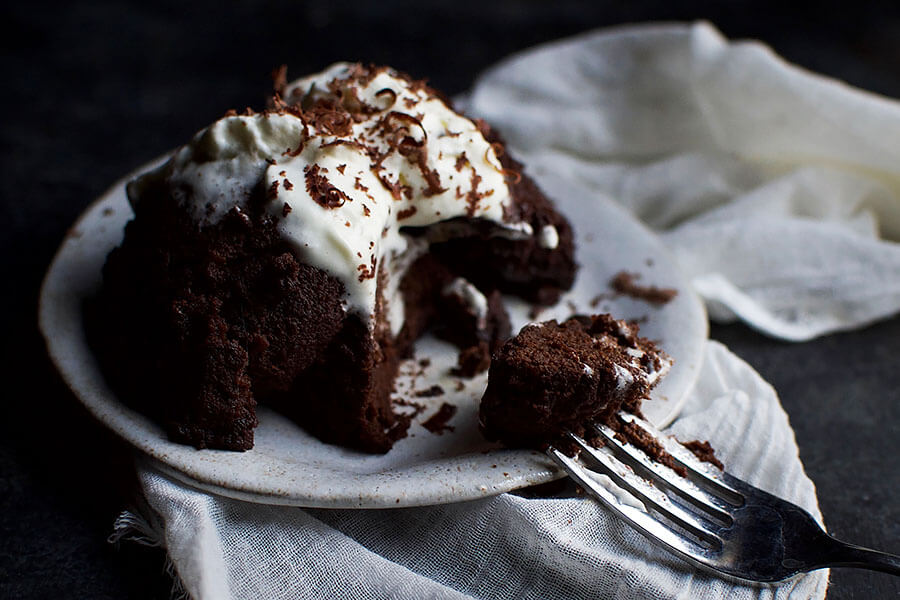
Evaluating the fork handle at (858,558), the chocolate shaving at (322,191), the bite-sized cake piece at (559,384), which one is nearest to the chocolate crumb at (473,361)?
the bite-sized cake piece at (559,384)

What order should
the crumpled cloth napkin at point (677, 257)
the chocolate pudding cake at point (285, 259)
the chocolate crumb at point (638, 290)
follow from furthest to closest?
the chocolate crumb at point (638, 290), the chocolate pudding cake at point (285, 259), the crumpled cloth napkin at point (677, 257)

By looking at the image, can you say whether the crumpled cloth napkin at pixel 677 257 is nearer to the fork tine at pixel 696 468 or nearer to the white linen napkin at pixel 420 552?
the white linen napkin at pixel 420 552

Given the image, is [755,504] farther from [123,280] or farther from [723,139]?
[723,139]

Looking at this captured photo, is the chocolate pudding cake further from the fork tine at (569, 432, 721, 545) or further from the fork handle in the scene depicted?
the fork handle

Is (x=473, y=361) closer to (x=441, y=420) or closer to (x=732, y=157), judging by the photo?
(x=441, y=420)

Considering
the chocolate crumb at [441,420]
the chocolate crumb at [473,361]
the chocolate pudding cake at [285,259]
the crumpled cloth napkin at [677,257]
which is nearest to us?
the crumpled cloth napkin at [677,257]

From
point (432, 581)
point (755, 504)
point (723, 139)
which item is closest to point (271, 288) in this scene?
point (432, 581)

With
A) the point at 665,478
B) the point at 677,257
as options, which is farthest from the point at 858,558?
the point at 677,257

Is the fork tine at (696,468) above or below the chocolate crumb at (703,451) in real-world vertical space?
above
